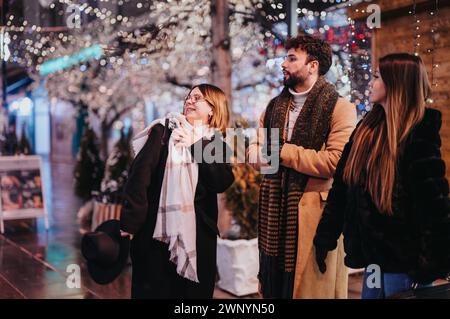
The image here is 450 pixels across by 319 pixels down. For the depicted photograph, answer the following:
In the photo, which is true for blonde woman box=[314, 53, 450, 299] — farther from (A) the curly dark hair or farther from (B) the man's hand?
(A) the curly dark hair

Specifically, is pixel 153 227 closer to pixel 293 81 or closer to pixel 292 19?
pixel 293 81

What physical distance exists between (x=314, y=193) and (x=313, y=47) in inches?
32.0

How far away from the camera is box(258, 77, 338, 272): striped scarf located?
2875mm

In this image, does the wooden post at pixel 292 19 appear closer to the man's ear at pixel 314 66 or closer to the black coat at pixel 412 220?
the man's ear at pixel 314 66

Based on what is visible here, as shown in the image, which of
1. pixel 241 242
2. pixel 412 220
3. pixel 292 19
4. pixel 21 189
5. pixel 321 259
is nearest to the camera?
pixel 412 220

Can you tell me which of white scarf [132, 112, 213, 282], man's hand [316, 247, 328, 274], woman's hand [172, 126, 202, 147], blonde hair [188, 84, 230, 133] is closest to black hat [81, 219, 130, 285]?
white scarf [132, 112, 213, 282]

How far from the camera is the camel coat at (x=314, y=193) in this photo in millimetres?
2803

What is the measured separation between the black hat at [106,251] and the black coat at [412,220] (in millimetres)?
1226

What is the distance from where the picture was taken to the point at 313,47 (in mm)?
2900

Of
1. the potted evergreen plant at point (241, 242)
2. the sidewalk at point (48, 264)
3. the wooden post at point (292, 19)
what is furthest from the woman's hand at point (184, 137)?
the sidewalk at point (48, 264)

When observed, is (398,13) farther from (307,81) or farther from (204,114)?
(204,114)

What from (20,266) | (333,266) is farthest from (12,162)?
(333,266)

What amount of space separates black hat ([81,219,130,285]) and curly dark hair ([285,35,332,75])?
1.40 m

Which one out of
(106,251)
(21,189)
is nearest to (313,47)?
(106,251)
